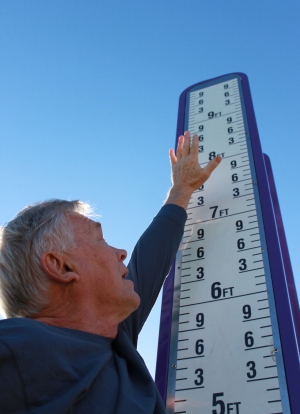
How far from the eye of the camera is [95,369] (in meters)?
1.81

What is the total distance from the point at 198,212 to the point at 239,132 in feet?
3.09

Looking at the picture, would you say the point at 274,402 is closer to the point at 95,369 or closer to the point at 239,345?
the point at 239,345

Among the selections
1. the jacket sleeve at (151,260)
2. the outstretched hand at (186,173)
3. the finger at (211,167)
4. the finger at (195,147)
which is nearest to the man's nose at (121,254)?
the jacket sleeve at (151,260)

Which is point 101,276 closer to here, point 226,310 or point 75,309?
point 75,309

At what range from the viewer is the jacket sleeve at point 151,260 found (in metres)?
2.74

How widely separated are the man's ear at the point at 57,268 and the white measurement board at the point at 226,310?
84cm

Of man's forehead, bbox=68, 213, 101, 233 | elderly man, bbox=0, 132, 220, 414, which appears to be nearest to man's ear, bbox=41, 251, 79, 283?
elderly man, bbox=0, 132, 220, 414

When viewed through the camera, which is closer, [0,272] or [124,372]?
[124,372]

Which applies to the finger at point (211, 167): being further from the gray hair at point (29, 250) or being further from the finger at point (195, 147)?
the gray hair at point (29, 250)

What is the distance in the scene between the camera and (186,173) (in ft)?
11.5

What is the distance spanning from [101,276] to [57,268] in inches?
9.0

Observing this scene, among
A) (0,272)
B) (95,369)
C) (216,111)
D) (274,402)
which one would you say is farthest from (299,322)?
(216,111)

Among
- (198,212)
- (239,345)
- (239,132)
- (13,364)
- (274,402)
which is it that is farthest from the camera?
(239,132)

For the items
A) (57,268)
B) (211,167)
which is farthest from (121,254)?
(211,167)
